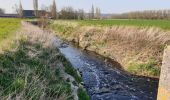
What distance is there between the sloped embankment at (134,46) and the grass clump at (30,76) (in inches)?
304

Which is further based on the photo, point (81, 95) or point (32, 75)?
point (81, 95)

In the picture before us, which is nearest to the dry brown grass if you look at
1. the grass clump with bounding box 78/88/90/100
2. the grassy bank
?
the grassy bank

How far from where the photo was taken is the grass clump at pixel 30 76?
29.9 ft

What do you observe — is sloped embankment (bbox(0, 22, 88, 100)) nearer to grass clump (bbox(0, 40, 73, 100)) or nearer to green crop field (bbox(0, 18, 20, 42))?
grass clump (bbox(0, 40, 73, 100))

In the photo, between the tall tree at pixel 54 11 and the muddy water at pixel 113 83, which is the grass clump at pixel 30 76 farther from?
the tall tree at pixel 54 11

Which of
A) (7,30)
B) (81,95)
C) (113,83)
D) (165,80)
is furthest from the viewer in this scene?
(7,30)

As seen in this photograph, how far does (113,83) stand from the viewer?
61.9ft

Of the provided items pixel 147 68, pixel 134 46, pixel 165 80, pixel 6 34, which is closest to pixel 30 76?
pixel 165 80

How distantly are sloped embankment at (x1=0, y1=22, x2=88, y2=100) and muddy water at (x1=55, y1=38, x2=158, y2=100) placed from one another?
1.97 meters

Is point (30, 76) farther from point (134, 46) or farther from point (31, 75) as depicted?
point (134, 46)

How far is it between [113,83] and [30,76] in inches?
350

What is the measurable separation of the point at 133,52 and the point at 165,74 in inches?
604

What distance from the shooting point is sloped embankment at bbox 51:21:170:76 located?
877 inches

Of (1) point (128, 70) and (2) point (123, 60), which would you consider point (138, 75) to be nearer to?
(1) point (128, 70)
